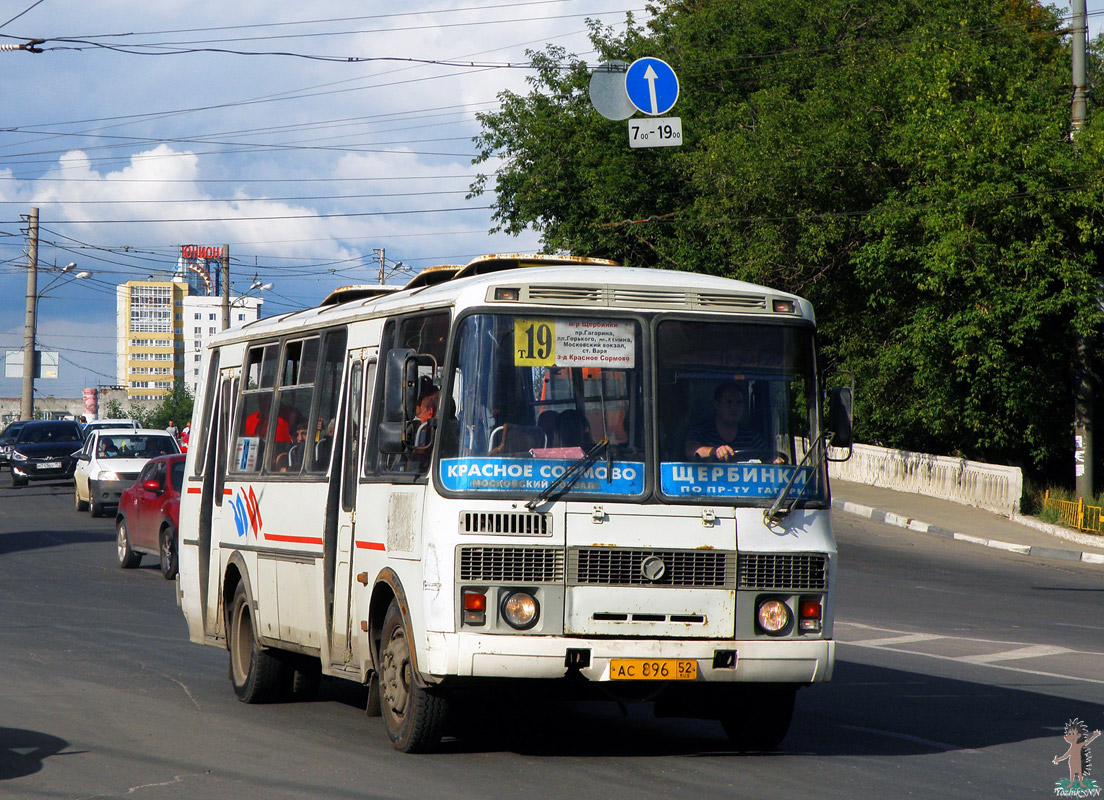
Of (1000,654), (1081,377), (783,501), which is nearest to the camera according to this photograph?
(783,501)

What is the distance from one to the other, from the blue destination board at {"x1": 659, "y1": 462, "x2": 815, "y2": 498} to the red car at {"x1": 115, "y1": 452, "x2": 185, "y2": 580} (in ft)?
41.1

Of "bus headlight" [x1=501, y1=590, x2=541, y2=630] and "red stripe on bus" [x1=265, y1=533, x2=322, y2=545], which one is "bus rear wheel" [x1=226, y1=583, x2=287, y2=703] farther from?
"bus headlight" [x1=501, y1=590, x2=541, y2=630]

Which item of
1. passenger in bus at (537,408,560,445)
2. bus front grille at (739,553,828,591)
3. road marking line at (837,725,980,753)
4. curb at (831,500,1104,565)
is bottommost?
curb at (831,500,1104,565)

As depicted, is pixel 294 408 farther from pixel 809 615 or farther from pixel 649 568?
pixel 809 615

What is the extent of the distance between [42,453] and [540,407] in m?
36.6

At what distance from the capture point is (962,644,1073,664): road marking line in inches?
502

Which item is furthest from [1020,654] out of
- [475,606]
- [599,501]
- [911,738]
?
[475,606]

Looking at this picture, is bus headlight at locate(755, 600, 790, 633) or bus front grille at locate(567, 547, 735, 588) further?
bus headlight at locate(755, 600, 790, 633)

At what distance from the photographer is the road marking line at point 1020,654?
41.9ft

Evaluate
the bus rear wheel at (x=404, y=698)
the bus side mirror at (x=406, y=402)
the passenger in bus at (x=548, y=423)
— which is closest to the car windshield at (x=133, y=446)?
the bus rear wheel at (x=404, y=698)

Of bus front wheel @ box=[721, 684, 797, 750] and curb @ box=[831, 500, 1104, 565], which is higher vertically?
bus front wheel @ box=[721, 684, 797, 750]

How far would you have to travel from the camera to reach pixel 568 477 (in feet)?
24.3

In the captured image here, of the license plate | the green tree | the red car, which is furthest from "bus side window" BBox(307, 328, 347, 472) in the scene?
the green tree

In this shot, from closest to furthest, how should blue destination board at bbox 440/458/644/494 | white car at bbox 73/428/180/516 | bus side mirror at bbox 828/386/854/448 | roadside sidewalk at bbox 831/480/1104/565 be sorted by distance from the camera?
blue destination board at bbox 440/458/644/494 → bus side mirror at bbox 828/386/854/448 → roadside sidewalk at bbox 831/480/1104/565 → white car at bbox 73/428/180/516
